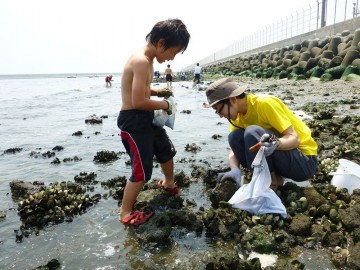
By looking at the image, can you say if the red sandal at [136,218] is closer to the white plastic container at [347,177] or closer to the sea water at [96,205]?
the sea water at [96,205]

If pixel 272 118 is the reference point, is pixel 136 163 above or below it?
below

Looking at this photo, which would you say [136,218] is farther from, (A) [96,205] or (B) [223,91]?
(B) [223,91]

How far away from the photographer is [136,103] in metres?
3.61

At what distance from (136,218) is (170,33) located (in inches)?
80.9

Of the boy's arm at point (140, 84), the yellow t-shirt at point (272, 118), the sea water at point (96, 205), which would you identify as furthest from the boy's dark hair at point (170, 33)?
the sea water at point (96, 205)

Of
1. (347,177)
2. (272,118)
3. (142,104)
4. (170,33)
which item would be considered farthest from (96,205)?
(347,177)

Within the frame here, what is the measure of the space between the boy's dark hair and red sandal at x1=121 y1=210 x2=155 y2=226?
1873mm

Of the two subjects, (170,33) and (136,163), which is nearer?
(170,33)

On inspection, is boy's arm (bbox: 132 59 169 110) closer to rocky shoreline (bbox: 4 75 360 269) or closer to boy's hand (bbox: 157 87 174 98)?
boy's hand (bbox: 157 87 174 98)

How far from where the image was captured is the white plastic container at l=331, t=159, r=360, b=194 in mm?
3917

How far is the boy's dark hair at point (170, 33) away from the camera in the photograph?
11.8 feet

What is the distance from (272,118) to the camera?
3.62m

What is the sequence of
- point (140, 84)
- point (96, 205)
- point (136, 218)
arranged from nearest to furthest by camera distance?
point (140, 84) → point (136, 218) → point (96, 205)

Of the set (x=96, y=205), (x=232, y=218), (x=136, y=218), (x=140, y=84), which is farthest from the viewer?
(x=96, y=205)
